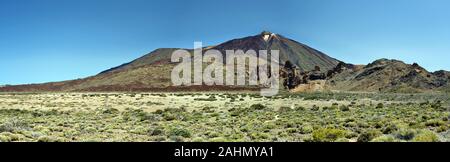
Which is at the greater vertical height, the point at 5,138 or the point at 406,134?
the point at 406,134

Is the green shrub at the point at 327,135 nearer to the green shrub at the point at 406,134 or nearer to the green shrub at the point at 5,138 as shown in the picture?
the green shrub at the point at 406,134

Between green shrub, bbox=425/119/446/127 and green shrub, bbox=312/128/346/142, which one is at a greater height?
green shrub, bbox=425/119/446/127

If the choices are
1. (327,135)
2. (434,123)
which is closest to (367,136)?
(327,135)

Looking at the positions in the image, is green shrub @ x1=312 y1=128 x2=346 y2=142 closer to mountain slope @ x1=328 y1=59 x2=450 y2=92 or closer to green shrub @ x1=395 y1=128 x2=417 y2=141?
green shrub @ x1=395 y1=128 x2=417 y2=141

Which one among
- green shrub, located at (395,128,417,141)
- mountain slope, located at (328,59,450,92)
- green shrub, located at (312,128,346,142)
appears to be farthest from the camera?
mountain slope, located at (328,59,450,92)

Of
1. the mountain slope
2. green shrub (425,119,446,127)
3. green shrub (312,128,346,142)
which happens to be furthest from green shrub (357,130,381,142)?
the mountain slope

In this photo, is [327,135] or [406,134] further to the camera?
[327,135]

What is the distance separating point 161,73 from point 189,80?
62.5 ft

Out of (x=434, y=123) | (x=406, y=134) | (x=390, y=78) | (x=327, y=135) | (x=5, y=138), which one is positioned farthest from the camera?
(x=390, y=78)

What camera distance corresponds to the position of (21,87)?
438ft

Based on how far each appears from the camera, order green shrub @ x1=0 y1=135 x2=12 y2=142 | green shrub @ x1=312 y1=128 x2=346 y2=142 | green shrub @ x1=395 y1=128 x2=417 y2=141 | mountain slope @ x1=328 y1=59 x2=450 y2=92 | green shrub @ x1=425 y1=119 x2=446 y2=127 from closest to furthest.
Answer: green shrub @ x1=395 y1=128 x2=417 y2=141, green shrub @ x1=0 y1=135 x2=12 y2=142, green shrub @ x1=312 y1=128 x2=346 y2=142, green shrub @ x1=425 y1=119 x2=446 y2=127, mountain slope @ x1=328 y1=59 x2=450 y2=92

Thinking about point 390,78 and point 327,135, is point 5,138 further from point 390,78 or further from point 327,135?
point 390,78

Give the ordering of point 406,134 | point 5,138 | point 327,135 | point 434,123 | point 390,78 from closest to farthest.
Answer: point 406,134, point 5,138, point 327,135, point 434,123, point 390,78
